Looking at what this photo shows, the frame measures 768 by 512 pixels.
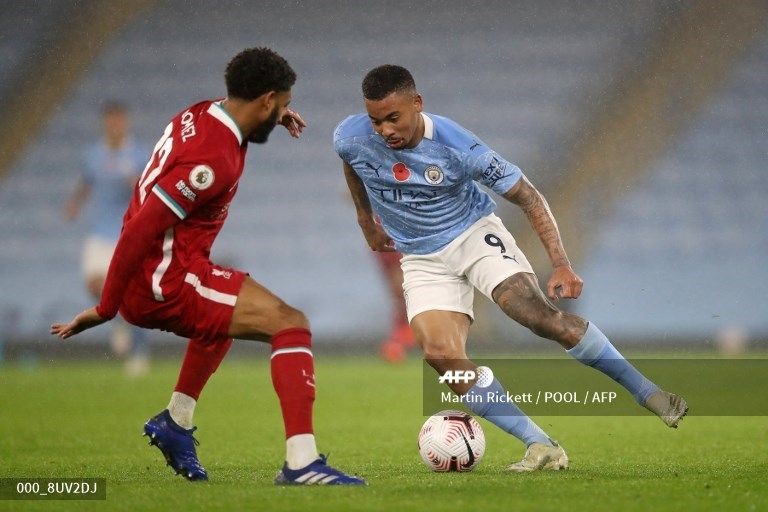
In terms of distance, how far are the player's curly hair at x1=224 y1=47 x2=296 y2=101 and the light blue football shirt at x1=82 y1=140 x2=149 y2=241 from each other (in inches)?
294

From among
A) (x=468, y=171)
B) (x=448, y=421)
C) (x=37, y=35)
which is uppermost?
(x=37, y=35)

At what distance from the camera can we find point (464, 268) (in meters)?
6.10

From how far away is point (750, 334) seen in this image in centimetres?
1620

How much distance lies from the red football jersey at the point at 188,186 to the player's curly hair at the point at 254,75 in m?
0.13

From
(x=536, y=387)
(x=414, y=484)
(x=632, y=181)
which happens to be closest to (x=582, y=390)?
(x=536, y=387)

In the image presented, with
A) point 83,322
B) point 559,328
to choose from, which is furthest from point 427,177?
point 83,322

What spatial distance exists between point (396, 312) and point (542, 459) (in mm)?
9198

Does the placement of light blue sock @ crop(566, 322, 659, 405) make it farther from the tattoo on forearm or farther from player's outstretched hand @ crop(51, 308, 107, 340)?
player's outstretched hand @ crop(51, 308, 107, 340)

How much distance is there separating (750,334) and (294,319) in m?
12.5

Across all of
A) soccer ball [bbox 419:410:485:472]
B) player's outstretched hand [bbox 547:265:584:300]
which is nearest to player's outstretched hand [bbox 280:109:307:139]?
player's outstretched hand [bbox 547:265:584:300]

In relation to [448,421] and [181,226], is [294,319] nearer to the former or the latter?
[181,226]

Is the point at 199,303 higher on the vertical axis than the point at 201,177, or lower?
lower

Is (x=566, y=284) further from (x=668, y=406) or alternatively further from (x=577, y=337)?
(x=668, y=406)

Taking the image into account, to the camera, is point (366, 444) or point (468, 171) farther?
point (366, 444)
